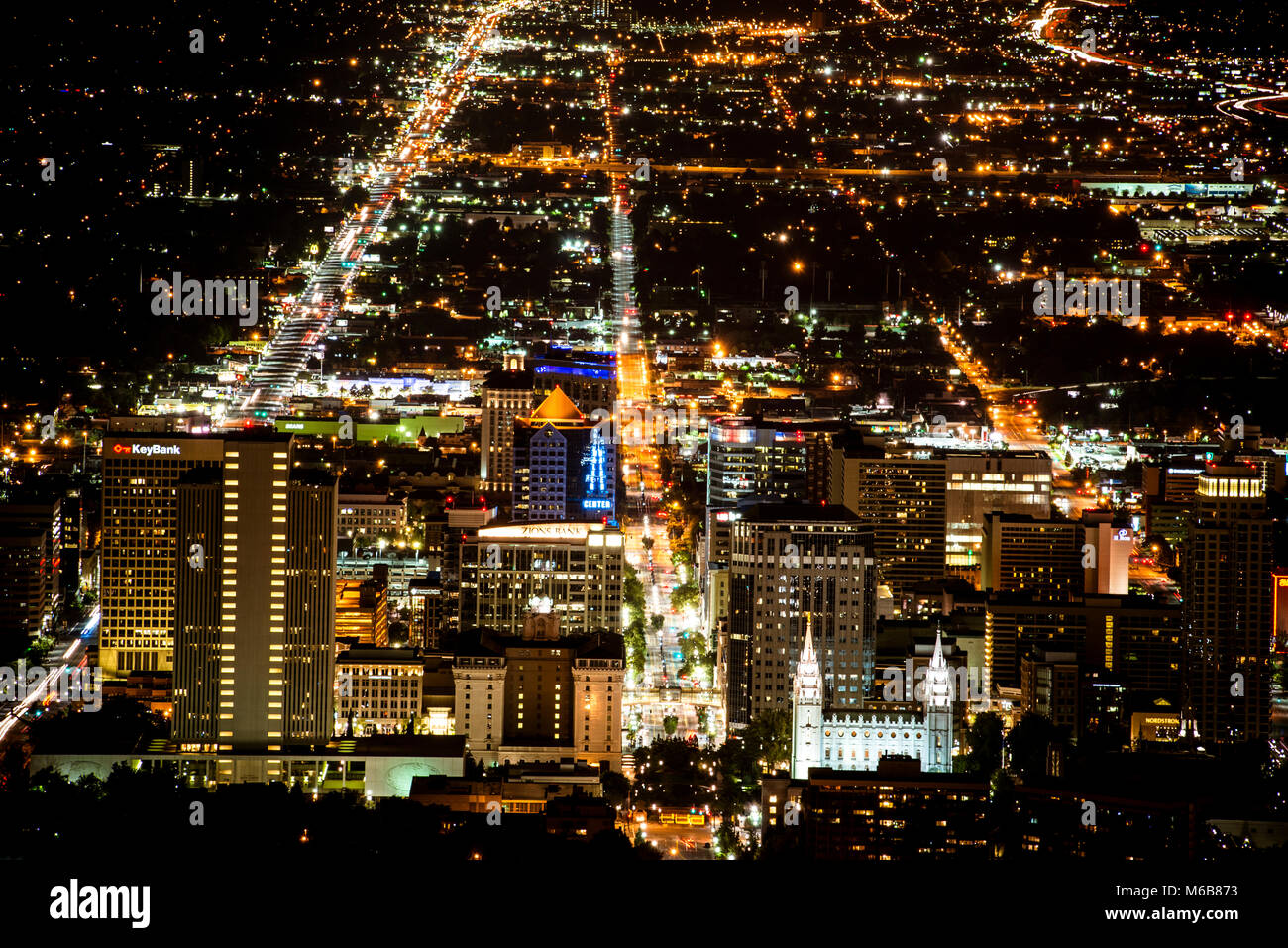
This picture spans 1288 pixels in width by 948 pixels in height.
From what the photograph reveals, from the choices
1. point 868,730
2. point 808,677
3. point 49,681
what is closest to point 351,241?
point 49,681

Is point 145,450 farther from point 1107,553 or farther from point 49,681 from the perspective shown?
point 1107,553

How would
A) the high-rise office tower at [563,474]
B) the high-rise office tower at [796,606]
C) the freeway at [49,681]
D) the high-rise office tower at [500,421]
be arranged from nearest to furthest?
the freeway at [49,681] → the high-rise office tower at [796,606] → the high-rise office tower at [563,474] → the high-rise office tower at [500,421]

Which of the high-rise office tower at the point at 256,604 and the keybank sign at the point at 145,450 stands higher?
the keybank sign at the point at 145,450

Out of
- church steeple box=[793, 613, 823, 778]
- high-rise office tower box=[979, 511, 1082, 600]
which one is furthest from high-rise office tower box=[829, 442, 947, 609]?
church steeple box=[793, 613, 823, 778]

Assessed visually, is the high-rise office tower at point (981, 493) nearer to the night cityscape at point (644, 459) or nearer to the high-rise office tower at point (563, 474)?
the night cityscape at point (644, 459)

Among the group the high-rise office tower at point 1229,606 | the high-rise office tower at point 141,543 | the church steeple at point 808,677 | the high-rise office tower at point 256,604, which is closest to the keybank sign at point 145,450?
the high-rise office tower at point 141,543

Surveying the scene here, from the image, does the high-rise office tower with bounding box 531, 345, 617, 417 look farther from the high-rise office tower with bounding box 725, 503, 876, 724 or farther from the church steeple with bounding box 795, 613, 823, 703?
the church steeple with bounding box 795, 613, 823, 703

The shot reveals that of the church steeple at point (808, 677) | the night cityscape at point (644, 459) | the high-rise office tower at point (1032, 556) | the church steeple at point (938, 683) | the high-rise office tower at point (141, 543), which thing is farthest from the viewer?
the high-rise office tower at point (1032, 556)

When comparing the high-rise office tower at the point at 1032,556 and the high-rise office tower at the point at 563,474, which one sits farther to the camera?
the high-rise office tower at the point at 563,474
